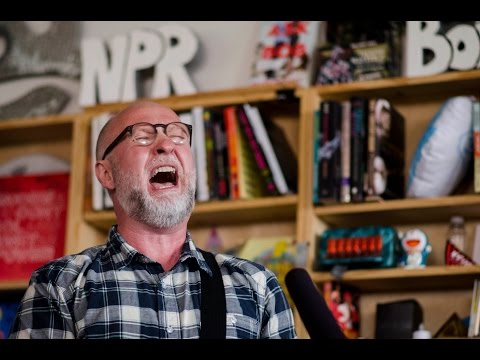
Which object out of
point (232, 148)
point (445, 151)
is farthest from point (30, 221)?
point (445, 151)

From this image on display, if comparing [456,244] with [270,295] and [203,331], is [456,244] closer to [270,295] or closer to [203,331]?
[270,295]

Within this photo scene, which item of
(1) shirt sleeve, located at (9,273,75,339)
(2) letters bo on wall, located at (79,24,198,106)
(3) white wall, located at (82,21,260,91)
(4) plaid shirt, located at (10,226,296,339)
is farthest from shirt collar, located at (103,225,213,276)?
(3) white wall, located at (82,21,260,91)

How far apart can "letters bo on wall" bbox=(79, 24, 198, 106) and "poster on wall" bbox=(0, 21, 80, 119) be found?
0.83 ft

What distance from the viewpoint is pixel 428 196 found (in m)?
2.80

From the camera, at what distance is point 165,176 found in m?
1.83

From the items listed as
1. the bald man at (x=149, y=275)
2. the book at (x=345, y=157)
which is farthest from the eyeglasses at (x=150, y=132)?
the book at (x=345, y=157)

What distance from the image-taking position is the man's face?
67.7 inches

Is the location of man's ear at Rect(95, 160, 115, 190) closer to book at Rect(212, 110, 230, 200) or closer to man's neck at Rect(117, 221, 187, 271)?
man's neck at Rect(117, 221, 187, 271)

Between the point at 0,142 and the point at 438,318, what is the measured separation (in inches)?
68.1

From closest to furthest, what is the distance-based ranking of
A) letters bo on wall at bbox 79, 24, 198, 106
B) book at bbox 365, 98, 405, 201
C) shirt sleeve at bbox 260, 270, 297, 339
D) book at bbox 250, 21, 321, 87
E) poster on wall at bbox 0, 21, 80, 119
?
shirt sleeve at bbox 260, 270, 297, 339
book at bbox 365, 98, 405, 201
book at bbox 250, 21, 321, 87
letters bo on wall at bbox 79, 24, 198, 106
poster on wall at bbox 0, 21, 80, 119

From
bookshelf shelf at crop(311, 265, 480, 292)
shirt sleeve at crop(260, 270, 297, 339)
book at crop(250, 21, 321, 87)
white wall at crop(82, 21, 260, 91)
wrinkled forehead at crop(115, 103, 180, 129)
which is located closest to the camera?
shirt sleeve at crop(260, 270, 297, 339)

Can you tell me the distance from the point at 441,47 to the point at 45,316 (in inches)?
66.3
